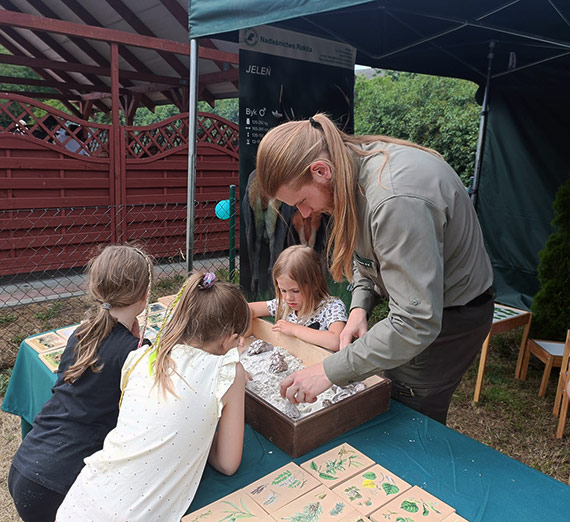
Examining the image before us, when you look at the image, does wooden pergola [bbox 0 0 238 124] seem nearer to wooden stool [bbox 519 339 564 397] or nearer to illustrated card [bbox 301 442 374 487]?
wooden stool [bbox 519 339 564 397]

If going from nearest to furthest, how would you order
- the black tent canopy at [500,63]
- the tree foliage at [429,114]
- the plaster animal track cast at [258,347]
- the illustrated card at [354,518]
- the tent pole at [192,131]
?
the illustrated card at [354,518]
the plaster animal track cast at [258,347]
the tent pole at [192,131]
the black tent canopy at [500,63]
the tree foliage at [429,114]

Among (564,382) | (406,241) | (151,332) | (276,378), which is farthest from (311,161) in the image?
(564,382)

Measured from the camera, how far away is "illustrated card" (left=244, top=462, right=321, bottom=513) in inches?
42.7

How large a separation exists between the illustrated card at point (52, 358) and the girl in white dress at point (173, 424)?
652 mm

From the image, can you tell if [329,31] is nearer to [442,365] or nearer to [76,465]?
[442,365]

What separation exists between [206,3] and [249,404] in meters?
2.11

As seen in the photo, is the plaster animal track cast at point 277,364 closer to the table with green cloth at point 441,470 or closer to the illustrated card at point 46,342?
the table with green cloth at point 441,470

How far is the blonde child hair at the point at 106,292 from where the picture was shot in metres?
1.44

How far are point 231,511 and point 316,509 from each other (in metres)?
0.19

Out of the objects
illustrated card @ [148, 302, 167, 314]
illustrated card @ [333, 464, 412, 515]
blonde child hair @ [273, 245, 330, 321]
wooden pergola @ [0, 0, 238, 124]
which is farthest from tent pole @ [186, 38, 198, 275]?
wooden pergola @ [0, 0, 238, 124]

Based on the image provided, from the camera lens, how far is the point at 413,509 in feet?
3.51

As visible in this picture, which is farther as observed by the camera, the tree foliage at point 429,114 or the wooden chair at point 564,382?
the tree foliage at point 429,114

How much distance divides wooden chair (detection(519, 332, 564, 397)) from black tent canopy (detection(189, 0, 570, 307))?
1.66 meters

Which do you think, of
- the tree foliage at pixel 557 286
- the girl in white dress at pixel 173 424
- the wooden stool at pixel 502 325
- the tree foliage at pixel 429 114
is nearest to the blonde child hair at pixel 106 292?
the girl in white dress at pixel 173 424
